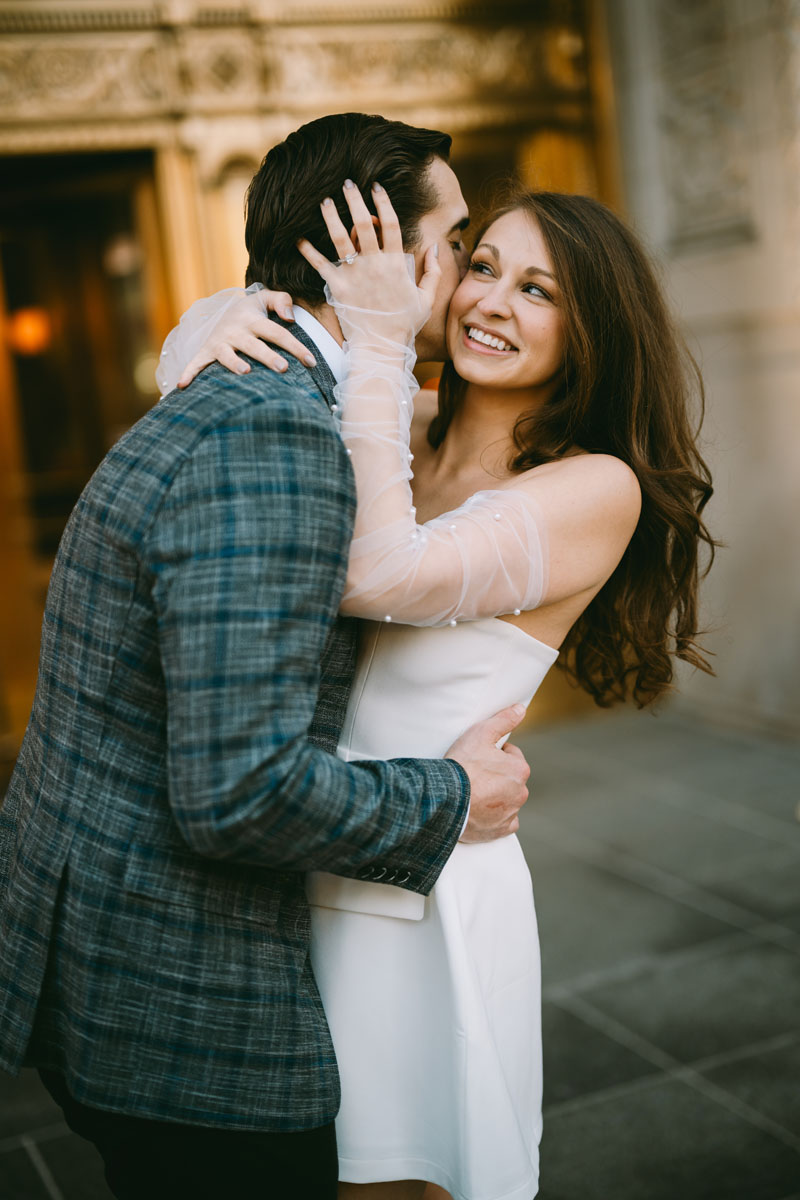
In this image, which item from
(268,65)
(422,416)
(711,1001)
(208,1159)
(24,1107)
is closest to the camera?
(208,1159)

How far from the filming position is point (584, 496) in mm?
1811

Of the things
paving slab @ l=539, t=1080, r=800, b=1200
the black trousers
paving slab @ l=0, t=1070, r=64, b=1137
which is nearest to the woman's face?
the black trousers

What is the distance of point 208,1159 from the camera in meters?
1.53

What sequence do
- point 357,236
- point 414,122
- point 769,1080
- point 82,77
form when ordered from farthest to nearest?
point 414,122 < point 82,77 < point 769,1080 < point 357,236

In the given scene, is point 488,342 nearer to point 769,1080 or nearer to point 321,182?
point 321,182

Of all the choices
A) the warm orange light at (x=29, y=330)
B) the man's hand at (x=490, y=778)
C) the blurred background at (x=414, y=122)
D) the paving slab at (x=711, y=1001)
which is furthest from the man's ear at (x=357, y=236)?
the warm orange light at (x=29, y=330)

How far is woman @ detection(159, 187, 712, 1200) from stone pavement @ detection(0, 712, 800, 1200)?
3.52ft

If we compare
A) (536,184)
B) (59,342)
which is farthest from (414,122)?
(59,342)

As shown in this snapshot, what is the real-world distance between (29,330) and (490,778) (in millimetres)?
5188

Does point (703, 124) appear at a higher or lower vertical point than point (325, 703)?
higher

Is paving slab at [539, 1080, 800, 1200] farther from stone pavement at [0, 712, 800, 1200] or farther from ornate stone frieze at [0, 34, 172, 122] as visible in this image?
ornate stone frieze at [0, 34, 172, 122]

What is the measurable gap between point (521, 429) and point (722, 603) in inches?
170

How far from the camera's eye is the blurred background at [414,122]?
5.50 meters

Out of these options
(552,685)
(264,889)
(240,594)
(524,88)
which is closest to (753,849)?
(552,685)
